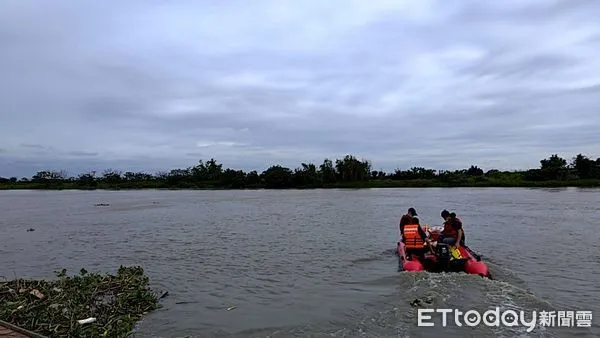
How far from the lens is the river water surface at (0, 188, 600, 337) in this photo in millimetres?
10258

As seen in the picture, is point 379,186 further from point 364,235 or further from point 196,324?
point 196,324

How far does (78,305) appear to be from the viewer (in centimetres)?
985

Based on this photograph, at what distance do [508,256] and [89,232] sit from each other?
23.3m

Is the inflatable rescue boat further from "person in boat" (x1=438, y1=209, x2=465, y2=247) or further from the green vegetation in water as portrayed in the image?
the green vegetation in water

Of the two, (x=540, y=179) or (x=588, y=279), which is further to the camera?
(x=540, y=179)

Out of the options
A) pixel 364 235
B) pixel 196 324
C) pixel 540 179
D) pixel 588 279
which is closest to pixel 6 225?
pixel 364 235

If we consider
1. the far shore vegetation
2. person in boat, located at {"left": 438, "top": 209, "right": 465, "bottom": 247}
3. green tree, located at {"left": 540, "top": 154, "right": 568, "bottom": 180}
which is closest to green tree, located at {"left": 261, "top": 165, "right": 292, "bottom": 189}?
the far shore vegetation

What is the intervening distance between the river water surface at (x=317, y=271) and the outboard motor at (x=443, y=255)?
713 millimetres

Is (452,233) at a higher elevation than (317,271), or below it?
higher

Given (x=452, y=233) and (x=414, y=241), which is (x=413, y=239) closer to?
(x=414, y=241)

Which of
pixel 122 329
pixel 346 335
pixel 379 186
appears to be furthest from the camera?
pixel 379 186

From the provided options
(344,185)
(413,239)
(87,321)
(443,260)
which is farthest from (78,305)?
(344,185)

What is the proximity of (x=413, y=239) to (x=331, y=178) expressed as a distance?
9516 cm

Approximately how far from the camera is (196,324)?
34.1 ft
